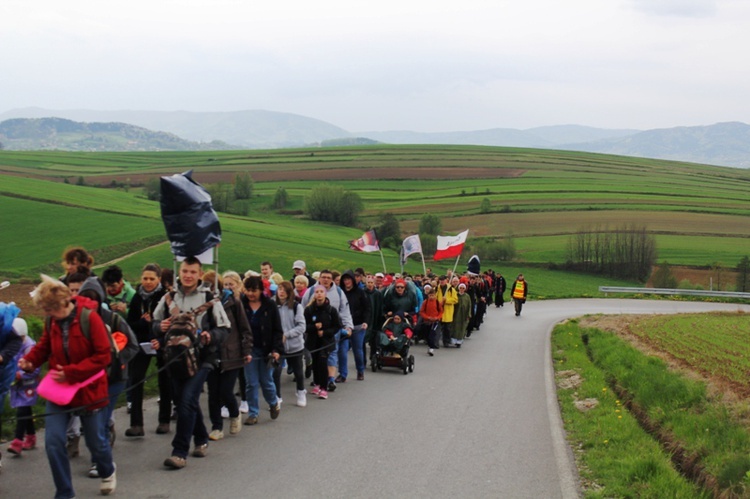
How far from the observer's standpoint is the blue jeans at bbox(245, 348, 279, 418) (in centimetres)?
1090

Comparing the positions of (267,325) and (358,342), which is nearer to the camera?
(267,325)

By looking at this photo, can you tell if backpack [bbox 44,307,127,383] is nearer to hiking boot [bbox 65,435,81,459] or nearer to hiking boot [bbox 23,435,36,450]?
hiking boot [bbox 65,435,81,459]

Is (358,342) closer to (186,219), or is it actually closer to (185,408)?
(186,219)

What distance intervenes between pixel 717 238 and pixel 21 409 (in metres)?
87.0

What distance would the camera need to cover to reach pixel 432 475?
8.45m

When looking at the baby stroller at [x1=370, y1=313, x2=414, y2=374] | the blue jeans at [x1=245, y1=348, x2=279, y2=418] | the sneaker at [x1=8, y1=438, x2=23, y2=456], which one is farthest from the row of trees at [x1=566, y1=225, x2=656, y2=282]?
the sneaker at [x1=8, y1=438, x2=23, y2=456]

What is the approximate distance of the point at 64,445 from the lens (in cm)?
687

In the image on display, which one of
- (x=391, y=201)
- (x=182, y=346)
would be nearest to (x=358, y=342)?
(x=182, y=346)

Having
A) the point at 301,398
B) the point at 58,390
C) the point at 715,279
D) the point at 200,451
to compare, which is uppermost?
the point at 58,390

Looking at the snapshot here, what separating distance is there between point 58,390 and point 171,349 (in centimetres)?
151

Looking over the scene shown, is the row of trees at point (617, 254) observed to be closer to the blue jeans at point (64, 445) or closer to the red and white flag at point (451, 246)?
the red and white flag at point (451, 246)

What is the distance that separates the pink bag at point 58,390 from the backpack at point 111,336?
1.15ft

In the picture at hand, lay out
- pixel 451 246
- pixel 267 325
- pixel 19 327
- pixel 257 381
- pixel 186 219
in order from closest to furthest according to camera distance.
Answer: pixel 19 327
pixel 186 219
pixel 267 325
pixel 257 381
pixel 451 246

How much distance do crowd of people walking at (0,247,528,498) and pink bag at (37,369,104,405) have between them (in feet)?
0.04
